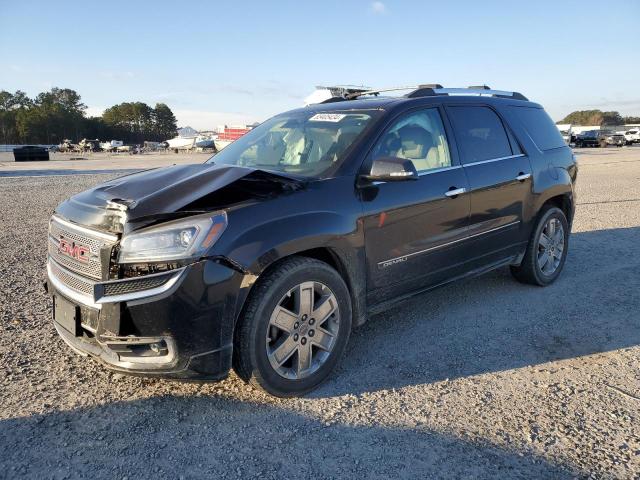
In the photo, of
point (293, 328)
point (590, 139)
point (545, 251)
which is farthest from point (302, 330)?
point (590, 139)

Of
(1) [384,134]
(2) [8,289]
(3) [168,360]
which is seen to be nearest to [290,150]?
(1) [384,134]

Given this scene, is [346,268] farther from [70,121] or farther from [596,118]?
[596,118]

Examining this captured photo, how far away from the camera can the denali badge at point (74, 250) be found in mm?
2809

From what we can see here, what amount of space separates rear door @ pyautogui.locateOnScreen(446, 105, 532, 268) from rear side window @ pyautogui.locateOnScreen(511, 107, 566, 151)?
39 cm

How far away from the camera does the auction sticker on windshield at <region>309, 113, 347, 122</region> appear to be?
3853 mm

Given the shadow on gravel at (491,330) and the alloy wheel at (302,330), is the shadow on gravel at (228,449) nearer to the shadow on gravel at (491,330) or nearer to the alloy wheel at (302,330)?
the alloy wheel at (302,330)

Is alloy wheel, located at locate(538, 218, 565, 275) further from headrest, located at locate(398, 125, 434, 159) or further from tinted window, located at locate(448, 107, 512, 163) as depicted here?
headrest, located at locate(398, 125, 434, 159)

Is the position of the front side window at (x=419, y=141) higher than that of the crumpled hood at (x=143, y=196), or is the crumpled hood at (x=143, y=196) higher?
the front side window at (x=419, y=141)

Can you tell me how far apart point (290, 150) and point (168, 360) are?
6.20ft

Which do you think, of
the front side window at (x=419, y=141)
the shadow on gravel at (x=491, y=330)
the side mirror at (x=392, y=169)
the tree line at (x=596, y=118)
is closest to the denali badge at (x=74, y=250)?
the shadow on gravel at (x=491, y=330)

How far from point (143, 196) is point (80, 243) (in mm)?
449

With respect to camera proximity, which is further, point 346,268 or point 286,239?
point 346,268

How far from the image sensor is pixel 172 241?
2.59m

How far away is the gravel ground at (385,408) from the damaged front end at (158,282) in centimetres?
36
